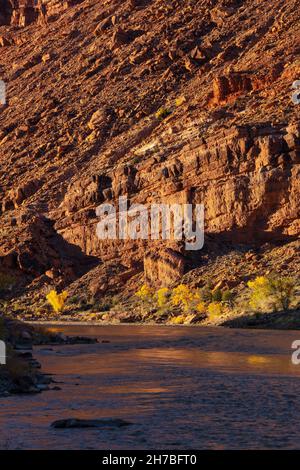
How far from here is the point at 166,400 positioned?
86.7 feet

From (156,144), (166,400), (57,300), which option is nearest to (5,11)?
(156,144)

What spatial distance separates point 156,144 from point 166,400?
68096 millimetres

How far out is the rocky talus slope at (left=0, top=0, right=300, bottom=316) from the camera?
260ft

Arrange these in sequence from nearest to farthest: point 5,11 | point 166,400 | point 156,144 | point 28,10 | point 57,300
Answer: point 166,400 → point 57,300 → point 156,144 → point 28,10 → point 5,11

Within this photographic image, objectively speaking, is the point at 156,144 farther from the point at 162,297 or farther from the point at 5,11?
the point at 5,11

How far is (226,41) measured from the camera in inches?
4254

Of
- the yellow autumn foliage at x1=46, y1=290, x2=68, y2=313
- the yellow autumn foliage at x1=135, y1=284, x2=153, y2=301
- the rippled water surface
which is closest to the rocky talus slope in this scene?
the yellow autumn foliage at x1=135, y1=284, x2=153, y2=301

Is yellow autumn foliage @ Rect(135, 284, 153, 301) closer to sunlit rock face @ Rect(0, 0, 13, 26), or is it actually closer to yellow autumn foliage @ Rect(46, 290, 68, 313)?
yellow autumn foliage @ Rect(46, 290, 68, 313)

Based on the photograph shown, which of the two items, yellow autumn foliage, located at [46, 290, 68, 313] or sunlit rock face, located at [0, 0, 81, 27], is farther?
sunlit rock face, located at [0, 0, 81, 27]

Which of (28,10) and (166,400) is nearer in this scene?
(166,400)

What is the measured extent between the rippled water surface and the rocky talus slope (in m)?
33.2

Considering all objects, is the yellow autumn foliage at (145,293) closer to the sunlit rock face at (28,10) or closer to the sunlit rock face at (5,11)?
the sunlit rock face at (28,10)

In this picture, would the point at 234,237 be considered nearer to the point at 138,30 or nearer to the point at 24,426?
the point at 138,30

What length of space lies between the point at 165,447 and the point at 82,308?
208 ft
